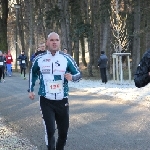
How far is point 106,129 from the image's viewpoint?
9.02 m

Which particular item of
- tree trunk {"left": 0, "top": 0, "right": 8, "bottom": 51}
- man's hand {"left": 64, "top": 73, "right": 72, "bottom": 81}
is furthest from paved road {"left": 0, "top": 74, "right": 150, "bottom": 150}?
tree trunk {"left": 0, "top": 0, "right": 8, "bottom": 51}

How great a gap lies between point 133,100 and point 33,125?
18.2 feet

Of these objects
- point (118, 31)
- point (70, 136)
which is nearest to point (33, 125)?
point (70, 136)

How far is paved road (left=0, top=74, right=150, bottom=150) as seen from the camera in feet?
25.0

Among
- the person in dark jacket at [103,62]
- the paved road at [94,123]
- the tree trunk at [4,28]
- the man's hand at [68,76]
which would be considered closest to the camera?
the man's hand at [68,76]

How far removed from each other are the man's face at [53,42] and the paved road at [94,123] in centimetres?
199

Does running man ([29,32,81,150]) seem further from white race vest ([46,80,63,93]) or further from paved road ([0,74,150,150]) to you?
paved road ([0,74,150,150])

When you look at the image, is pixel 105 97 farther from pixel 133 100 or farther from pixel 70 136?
pixel 70 136

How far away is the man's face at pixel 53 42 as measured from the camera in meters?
6.25

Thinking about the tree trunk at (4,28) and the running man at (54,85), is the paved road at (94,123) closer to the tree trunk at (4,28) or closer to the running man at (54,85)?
the running man at (54,85)

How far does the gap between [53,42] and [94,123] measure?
3988 millimetres

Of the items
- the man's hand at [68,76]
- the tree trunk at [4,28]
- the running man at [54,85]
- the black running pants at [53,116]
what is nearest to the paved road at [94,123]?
the black running pants at [53,116]

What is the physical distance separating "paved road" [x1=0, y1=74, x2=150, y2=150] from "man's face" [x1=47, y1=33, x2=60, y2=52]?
6.51 feet

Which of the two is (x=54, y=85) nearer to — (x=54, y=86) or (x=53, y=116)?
(x=54, y=86)
